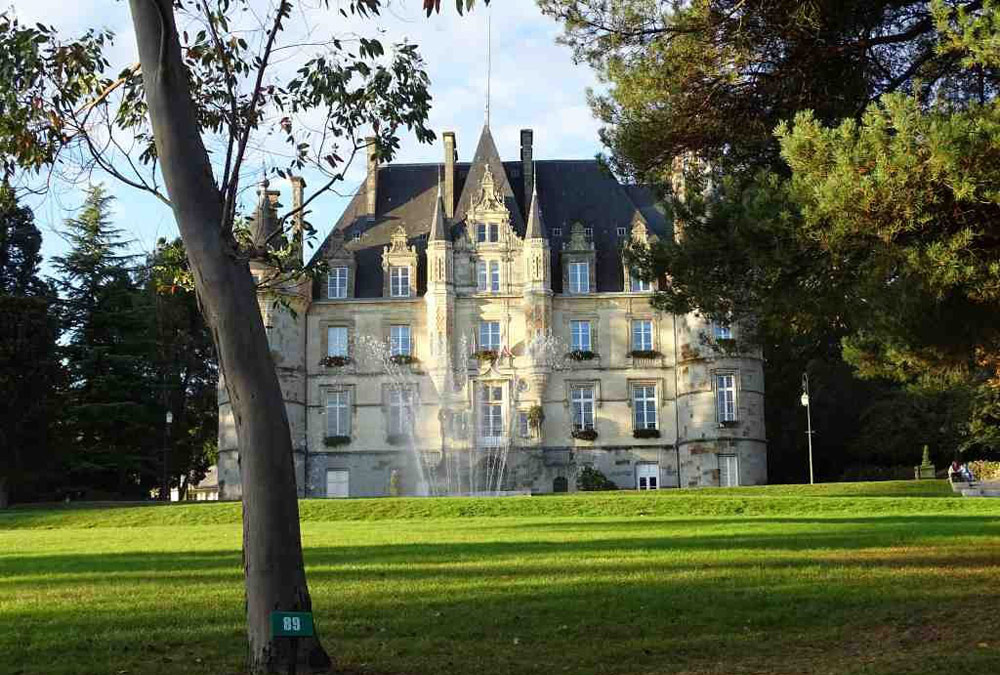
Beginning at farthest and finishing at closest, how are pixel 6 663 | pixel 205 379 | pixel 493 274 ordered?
1. pixel 205 379
2. pixel 493 274
3. pixel 6 663

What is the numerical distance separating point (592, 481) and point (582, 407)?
303cm

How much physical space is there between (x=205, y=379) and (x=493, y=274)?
591 inches

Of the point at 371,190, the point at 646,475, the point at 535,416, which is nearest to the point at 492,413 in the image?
the point at 535,416

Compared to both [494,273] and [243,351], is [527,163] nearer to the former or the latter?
[494,273]

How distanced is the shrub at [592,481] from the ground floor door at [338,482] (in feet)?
27.6

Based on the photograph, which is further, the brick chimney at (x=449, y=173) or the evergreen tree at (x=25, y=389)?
the brick chimney at (x=449, y=173)

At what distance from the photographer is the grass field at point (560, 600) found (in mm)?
9328

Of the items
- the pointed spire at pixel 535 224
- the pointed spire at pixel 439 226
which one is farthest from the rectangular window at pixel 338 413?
the pointed spire at pixel 535 224

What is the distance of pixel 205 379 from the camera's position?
5272 cm

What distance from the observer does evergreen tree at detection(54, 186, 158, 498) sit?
47156 mm

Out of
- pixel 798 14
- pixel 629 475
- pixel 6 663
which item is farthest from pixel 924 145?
pixel 629 475

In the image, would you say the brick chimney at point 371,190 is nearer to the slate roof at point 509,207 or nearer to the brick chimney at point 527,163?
the slate roof at point 509,207

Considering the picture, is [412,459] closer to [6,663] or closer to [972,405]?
[972,405]

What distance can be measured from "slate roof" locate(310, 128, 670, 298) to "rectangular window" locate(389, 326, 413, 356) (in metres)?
1.53
